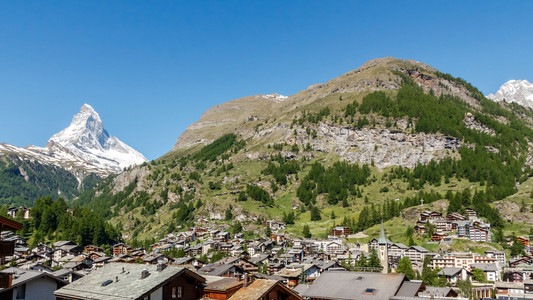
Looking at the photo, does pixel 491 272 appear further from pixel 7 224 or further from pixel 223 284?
pixel 7 224

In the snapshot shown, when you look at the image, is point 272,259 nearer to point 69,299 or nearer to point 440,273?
point 440,273

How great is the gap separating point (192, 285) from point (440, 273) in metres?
112

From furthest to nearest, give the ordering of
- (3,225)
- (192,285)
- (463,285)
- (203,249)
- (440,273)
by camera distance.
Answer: (203,249), (440,273), (463,285), (192,285), (3,225)

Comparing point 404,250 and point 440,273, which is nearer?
point 440,273

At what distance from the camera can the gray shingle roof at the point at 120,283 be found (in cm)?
4284

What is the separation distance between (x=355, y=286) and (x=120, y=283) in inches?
1196

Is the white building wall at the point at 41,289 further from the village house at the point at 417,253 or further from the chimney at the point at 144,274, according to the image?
the village house at the point at 417,253

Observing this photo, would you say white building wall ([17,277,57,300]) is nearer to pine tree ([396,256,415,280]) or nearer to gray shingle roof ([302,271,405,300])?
gray shingle roof ([302,271,405,300])

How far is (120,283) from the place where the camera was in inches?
1799

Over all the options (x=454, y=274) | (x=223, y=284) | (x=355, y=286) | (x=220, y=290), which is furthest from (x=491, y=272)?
(x=220, y=290)

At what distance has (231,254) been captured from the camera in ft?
591

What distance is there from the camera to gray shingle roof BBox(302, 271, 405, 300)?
52844mm

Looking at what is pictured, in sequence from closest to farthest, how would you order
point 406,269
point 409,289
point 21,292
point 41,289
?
point 21,292
point 41,289
point 409,289
point 406,269

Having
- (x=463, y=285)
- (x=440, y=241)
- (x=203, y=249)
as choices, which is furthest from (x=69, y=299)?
(x=440, y=241)
